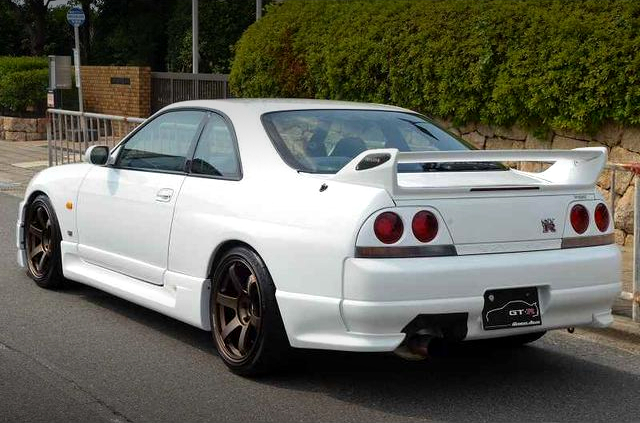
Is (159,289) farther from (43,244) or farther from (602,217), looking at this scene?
(602,217)

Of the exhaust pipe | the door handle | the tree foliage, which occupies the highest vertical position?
the tree foliage

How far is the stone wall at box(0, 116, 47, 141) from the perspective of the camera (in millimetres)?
22734

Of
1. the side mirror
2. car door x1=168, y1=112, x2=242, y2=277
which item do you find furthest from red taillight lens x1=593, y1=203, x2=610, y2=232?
the side mirror

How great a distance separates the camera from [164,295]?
647 centimetres

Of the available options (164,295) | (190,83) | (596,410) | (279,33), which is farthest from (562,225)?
(190,83)

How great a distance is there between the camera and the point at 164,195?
21.4ft

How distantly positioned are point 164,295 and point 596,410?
2643mm

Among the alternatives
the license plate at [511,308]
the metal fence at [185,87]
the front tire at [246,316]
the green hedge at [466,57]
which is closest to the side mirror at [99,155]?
the front tire at [246,316]

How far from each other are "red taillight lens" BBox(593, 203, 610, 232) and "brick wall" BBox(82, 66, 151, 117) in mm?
16834

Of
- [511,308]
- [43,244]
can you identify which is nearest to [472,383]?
[511,308]

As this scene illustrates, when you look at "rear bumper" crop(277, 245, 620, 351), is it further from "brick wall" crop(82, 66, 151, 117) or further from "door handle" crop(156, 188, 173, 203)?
"brick wall" crop(82, 66, 151, 117)

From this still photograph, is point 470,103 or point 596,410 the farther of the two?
point 470,103

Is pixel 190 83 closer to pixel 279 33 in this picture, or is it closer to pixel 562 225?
pixel 279 33

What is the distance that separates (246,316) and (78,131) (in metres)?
8.58
